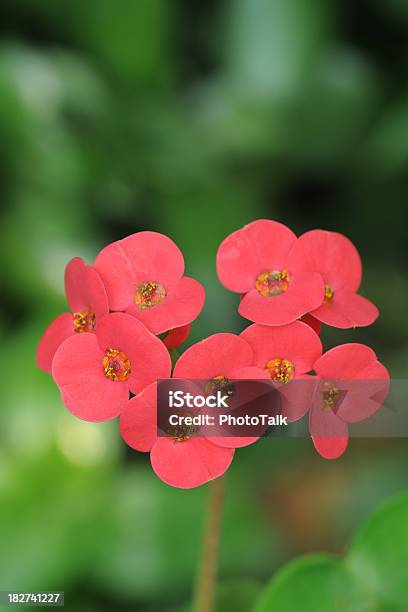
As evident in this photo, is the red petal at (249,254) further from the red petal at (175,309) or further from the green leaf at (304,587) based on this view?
the green leaf at (304,587)

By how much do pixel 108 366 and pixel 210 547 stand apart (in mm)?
209

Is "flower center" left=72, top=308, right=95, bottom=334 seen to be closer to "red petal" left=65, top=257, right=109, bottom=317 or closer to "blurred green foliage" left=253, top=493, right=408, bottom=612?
"red petal" left=65, top=257, right=109, bottom=317

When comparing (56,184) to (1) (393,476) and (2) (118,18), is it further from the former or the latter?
(1) (393,476)

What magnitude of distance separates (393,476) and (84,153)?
77cm

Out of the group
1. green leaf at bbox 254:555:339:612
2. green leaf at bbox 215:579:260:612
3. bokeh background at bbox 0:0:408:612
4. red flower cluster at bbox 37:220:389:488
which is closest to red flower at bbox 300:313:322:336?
red flower cluster at bbox 37:220:389:488

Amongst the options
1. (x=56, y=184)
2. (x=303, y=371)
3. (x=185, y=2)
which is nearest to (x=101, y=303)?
(x=303, y=371)

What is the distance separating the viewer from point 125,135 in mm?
1463

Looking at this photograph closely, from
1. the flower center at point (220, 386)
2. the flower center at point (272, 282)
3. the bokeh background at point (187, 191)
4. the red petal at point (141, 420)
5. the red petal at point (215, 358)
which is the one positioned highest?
the bokeh background at point (187, 191)

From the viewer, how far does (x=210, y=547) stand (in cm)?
62

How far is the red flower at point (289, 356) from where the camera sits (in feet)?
1.60

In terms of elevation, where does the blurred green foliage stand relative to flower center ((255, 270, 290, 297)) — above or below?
below

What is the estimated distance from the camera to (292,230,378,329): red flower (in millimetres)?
545

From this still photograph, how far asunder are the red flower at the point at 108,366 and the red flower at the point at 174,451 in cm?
1

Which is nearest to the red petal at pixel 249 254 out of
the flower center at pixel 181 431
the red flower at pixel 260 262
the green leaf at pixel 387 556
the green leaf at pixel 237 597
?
the red flower at pixel 260 262
